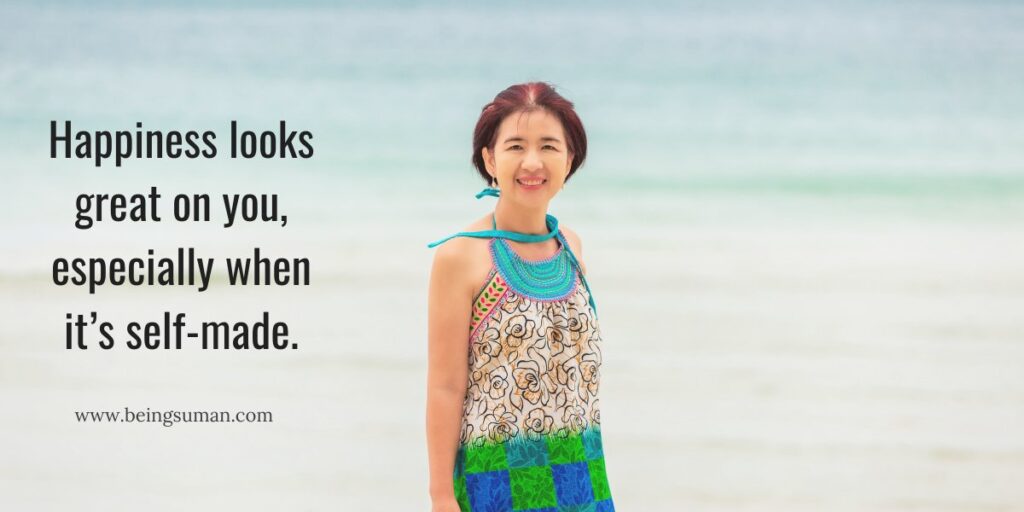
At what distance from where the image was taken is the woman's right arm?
105 inches

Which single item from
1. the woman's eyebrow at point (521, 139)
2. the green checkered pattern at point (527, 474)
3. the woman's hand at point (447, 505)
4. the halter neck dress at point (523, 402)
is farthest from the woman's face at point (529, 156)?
the woman's hand at point (447, 505)

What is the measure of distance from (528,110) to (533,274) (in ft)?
1.06

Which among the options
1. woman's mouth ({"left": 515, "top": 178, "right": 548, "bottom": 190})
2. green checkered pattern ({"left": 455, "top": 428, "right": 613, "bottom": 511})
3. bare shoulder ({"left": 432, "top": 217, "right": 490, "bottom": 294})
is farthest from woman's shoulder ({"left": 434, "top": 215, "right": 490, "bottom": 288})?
green checkered pattern ({"left": 455, "top": 428, "right": 613, "bottom": 511})

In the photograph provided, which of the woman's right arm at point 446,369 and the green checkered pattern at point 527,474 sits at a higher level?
the woman's right arm at point 446,369

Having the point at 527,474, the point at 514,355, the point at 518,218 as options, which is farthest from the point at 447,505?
the point at 518,218

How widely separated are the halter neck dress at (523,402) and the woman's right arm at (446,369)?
3cm

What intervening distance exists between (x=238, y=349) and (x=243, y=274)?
0.99 ft

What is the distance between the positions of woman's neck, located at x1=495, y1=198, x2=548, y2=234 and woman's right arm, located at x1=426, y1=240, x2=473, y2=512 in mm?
143

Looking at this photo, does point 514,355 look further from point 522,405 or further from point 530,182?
point 530,182

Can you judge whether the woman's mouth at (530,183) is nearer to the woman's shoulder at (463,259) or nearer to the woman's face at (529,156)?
the woman's face at (529,156)

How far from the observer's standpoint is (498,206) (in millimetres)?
2787

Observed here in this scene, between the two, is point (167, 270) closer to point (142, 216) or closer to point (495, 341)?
point (142, 216)

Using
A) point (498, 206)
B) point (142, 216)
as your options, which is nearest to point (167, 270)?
point (142, 216)

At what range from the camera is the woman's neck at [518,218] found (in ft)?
9.06
